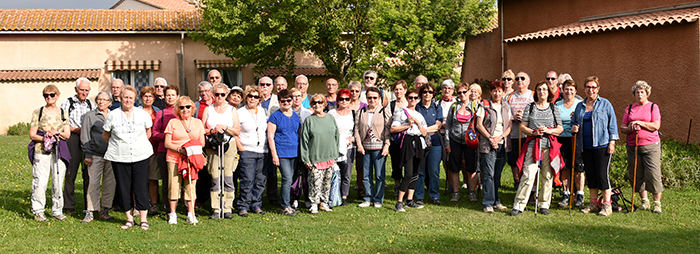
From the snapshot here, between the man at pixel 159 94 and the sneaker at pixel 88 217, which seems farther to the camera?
the man at pixel 159 94

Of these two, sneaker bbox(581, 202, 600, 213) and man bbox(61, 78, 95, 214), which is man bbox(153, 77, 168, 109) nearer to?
man bbox(61, 78, 95, 214)

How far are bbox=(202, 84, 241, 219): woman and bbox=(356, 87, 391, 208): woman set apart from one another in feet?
5.57

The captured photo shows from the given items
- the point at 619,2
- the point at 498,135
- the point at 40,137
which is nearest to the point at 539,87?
the point at 498,135

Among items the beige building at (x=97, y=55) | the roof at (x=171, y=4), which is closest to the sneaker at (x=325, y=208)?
the beige building at (x=97, y=55)

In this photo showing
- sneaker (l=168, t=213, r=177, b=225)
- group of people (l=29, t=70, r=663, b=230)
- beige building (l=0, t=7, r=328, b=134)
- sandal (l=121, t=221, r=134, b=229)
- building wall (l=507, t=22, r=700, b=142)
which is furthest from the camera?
beige building (l=0, t=7, r=328, b=134)

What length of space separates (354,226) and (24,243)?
3.50m

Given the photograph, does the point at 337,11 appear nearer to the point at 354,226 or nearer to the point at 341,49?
the point at 341,49

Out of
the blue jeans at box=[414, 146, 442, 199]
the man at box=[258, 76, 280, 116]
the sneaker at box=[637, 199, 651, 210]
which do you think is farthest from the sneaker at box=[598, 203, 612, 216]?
the man at box=[258, 76, 280, 116]

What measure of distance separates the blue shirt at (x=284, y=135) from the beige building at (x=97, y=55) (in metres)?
18.0

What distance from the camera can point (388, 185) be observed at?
32.8ft

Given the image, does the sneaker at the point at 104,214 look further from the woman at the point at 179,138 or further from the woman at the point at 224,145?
the woman at the point at 224,145

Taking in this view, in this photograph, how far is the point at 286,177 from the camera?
7.57 metres

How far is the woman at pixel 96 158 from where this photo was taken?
702 cm

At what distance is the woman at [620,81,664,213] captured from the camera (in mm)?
7418
